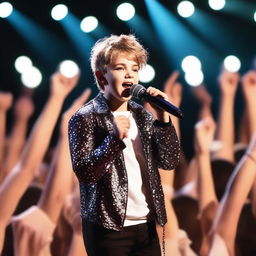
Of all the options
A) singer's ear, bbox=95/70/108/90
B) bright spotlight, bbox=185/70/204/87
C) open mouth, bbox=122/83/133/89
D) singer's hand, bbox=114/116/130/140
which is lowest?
singer's hand, bbox=114/116/130/140

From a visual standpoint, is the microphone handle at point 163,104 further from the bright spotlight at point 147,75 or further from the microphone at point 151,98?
the bright spotlight at point 147,75

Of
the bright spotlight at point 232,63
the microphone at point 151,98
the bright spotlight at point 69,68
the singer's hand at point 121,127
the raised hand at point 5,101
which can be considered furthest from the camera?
the bright spotlight at point 232,63

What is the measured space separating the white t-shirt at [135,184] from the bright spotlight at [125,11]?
163 cm

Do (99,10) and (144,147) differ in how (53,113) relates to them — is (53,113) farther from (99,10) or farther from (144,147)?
(144,147)

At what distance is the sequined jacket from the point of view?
1.29 metres

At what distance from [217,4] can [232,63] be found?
15.2 inches

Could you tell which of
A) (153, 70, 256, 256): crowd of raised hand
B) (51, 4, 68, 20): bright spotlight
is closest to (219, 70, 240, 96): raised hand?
(153, 70, 256, 256): crowd of raised hand

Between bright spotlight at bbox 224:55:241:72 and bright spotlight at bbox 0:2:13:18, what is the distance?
1351 millimetres

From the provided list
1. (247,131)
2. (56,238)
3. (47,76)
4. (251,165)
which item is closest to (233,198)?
(251,165)

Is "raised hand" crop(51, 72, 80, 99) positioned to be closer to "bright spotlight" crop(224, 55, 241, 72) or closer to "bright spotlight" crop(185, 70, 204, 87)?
"bright spotlight" crop(185, 70, 204, 87)

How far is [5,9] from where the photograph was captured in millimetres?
2812

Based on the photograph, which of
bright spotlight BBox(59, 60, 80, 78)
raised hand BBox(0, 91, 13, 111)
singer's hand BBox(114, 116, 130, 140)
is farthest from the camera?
bright spotlight BBox(59, 60, 80, 78)

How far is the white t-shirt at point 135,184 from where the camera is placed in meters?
1.37

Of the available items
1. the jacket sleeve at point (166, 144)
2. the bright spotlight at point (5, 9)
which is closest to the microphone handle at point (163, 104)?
the jacket sleeve at point (166, 144)
